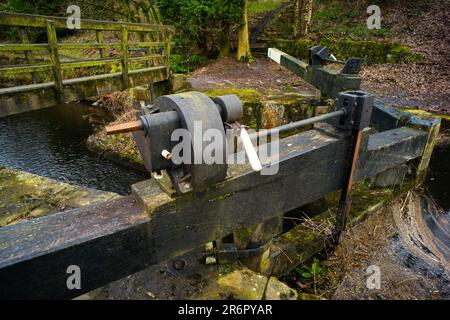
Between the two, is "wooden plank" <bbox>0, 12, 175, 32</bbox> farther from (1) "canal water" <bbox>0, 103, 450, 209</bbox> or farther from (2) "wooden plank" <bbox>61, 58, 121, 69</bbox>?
(1) "canal water" <bbox>0, 103, 450, 209</bbox>

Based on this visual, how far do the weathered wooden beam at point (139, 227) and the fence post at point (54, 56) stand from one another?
A: 13.4 feet

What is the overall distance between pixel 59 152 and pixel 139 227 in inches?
271

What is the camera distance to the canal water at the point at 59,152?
20.8ft

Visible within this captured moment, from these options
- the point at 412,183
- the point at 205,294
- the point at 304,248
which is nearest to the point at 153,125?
the point at 205,294

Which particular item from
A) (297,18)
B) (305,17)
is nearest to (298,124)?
(305,17)

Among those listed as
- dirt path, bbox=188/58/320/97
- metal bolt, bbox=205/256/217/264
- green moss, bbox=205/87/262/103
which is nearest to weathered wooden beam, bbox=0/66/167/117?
green moss, bbox=205/87/262/103

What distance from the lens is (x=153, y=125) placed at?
4.78 ft

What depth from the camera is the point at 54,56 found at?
4664mm

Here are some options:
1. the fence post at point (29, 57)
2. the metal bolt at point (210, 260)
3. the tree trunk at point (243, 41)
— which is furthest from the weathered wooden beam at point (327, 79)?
the tree trunk at point (243, 41)

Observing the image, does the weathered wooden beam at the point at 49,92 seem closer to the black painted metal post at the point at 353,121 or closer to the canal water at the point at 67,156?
the canal water at the point at 67,156

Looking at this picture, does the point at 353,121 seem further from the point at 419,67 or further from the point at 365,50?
the point at 365,50

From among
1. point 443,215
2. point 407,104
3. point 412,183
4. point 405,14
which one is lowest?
point 443,215
